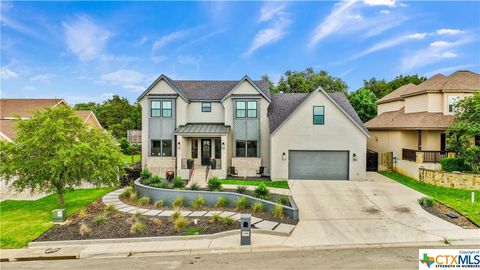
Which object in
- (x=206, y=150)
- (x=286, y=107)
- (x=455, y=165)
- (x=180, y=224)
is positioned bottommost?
(x=180, y=224)

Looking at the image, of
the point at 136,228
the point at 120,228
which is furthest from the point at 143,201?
the point at 136,228

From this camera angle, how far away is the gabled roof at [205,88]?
22.5 meters

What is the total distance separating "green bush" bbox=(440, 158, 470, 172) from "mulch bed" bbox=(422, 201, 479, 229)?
5.72 meters

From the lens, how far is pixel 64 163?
13141 mm

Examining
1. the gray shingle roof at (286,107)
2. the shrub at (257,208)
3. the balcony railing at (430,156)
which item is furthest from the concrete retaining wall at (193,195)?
the balcony railing at (430,156)

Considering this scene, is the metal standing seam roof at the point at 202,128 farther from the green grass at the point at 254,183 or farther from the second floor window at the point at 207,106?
the green grass at the point at 254,183

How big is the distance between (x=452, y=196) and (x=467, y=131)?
535cm

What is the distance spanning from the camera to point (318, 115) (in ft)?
66.8

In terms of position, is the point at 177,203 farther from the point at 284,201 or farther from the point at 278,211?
the point at 284,201

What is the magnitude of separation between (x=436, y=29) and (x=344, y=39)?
749 centimetres

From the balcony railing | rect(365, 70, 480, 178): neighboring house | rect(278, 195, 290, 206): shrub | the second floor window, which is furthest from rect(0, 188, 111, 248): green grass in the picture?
rect(365, 70, 480, 178): neighboring house

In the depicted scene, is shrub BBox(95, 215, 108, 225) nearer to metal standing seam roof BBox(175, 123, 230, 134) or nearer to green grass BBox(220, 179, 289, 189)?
green grass BBox(220, 179, 289, 189)

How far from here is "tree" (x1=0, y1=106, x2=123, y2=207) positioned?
13516mm

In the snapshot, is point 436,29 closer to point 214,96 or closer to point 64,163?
point 214,96
